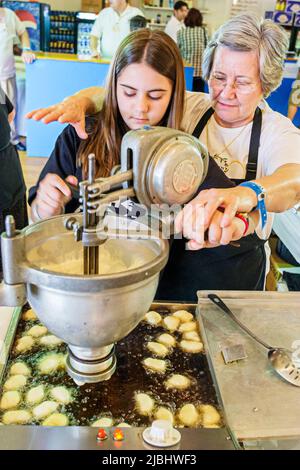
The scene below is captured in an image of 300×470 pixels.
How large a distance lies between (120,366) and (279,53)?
1076 mm

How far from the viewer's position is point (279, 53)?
1.46 metres

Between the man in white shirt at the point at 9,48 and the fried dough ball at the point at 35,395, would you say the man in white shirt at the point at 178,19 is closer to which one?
the man in white shirt at the point at 9,48

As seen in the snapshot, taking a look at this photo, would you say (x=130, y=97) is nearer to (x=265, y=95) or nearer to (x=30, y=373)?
(x=265, y=95)

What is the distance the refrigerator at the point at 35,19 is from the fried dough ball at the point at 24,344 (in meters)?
5.84

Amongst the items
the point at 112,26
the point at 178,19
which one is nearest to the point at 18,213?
the point at 112,26

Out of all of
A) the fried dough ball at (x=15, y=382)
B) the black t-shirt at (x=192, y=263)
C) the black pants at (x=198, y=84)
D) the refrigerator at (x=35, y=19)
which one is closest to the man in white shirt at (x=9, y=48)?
the refrigerator at (x=35, y=19)

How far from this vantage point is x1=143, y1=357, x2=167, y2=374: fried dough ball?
93 cm

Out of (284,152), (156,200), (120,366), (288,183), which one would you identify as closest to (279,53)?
(284,152)

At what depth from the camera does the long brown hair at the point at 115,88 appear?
4.11 feet

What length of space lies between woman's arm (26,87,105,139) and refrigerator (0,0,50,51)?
17.2ft

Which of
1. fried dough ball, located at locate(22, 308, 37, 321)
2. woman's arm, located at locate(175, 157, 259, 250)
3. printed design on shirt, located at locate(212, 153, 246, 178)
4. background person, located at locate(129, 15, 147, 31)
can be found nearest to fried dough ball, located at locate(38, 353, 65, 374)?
fried dough ball, located at locate(22, 308, 37, 321)

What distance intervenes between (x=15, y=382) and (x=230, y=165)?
3.24ft

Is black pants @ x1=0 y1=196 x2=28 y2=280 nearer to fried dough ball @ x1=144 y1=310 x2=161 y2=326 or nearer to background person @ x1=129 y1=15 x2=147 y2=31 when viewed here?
fried dough ball @ x1=144 y1=310 x2=161 y2=326
